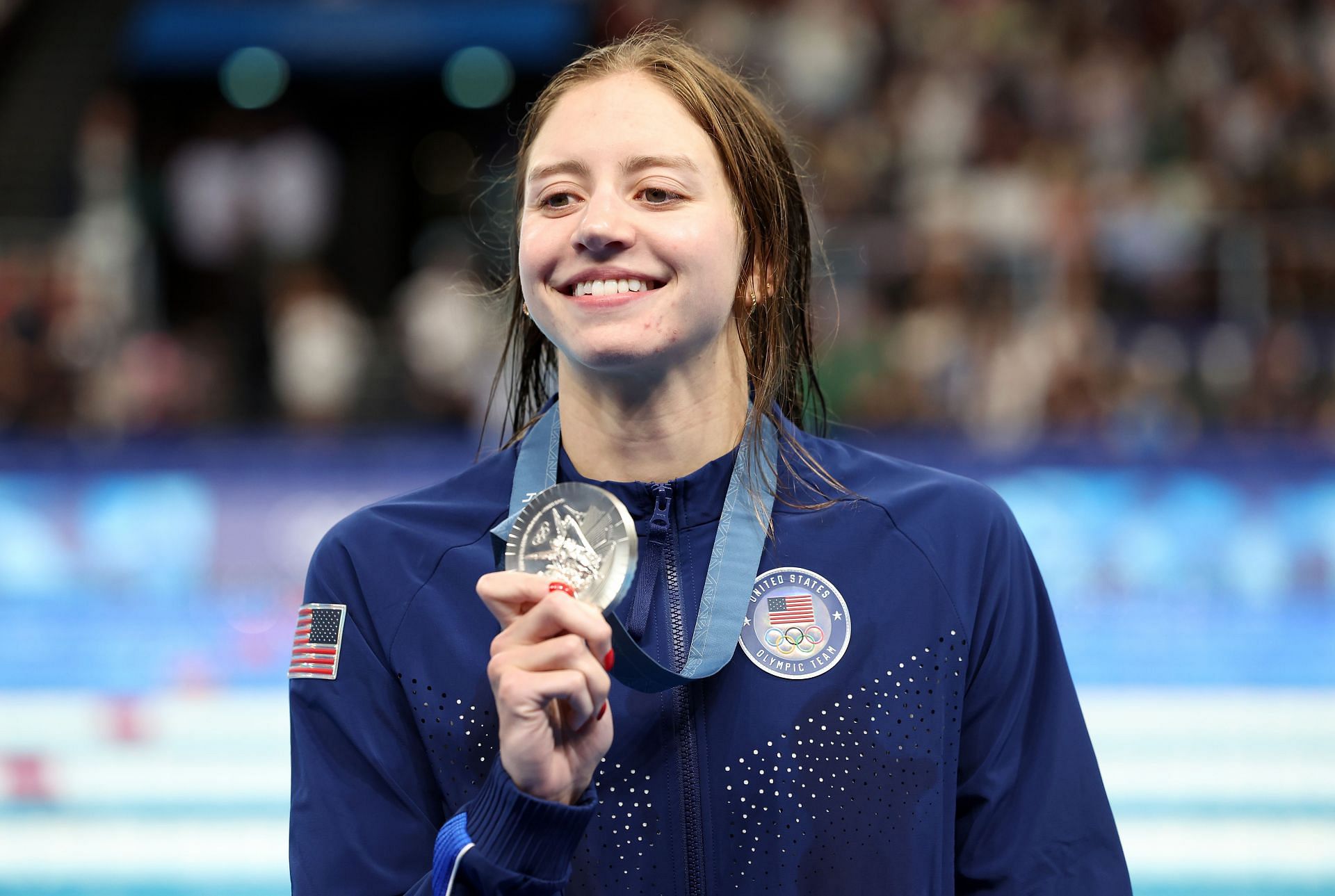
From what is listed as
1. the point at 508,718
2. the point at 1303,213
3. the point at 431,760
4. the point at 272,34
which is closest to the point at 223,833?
the point at 431,760

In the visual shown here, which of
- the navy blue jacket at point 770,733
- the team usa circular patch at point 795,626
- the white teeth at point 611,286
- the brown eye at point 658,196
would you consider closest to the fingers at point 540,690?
the navy blue jacket at point 770,733

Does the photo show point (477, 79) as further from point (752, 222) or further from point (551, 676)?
point (551, 676)

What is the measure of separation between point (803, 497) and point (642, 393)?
0.24 m

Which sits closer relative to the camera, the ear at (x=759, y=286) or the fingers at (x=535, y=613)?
the fingers at (x=535, y=613)

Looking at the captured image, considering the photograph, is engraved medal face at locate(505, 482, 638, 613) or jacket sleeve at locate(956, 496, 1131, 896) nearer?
engraved medal face at locate(505, 482, 638, 613)

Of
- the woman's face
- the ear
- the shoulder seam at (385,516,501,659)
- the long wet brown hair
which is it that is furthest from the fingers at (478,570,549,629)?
the ear

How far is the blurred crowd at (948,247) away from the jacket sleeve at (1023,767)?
18.0ft

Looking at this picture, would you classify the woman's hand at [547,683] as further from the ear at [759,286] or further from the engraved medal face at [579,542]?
the ear at [759,286]

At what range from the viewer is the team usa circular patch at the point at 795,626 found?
1782mm

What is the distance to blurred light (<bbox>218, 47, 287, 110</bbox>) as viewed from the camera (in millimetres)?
12898

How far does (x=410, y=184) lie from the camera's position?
13.6 metres

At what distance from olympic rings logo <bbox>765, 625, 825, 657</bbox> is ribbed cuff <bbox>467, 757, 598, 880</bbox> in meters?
0.33

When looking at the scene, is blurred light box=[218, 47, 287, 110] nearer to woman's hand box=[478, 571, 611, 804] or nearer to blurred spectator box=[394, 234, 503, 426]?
blurred spectator box=[394, 234, 503, 426]

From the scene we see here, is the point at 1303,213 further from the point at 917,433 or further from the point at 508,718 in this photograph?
the point at 508,718
